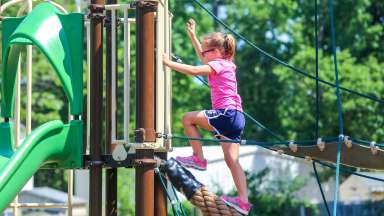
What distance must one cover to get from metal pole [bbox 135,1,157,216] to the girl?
0.39 meters

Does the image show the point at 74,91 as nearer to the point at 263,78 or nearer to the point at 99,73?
the point at 99,73

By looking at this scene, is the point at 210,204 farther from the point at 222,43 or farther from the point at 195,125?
the point at 222,43

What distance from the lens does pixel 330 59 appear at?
73.4 feet

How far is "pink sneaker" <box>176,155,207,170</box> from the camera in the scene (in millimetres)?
5426

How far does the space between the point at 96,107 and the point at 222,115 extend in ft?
2.86

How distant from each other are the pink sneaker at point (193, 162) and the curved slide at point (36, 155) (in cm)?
72

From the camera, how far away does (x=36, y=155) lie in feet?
17.2

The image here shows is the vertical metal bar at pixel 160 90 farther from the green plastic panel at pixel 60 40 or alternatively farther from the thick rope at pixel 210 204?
the green plastic panel at pixel 60 40

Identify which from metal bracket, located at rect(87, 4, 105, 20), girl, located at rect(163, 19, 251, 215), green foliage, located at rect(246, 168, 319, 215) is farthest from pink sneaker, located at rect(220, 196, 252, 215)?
green foliage, located at rect(246, 168, 319, 215)

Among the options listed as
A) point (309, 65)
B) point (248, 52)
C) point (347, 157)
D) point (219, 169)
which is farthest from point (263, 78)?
point (347, 157)

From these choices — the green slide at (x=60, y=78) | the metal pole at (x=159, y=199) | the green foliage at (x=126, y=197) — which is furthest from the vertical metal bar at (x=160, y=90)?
the green foliage at (x=126, y=197)

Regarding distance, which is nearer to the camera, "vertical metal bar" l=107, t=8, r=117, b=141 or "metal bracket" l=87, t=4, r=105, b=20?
"vertical metal bar" l=107, t=8, r=117, b=141

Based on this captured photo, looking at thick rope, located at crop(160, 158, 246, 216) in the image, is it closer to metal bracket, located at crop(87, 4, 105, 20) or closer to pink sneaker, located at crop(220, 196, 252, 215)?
pink sneaker, located at crop(220, 196, 252, 215)

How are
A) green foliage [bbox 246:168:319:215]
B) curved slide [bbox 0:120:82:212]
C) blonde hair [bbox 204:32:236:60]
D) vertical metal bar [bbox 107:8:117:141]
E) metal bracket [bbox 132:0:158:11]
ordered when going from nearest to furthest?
curved slide [bbox 0:120:82:212] < metal bracket [bbox 132:0:158:11] < vertical metal bar [bbox 107:8:117:141] < blonde hair [bbox 204:32:236:60] < green foliage [bbox 246:168:319:215]
